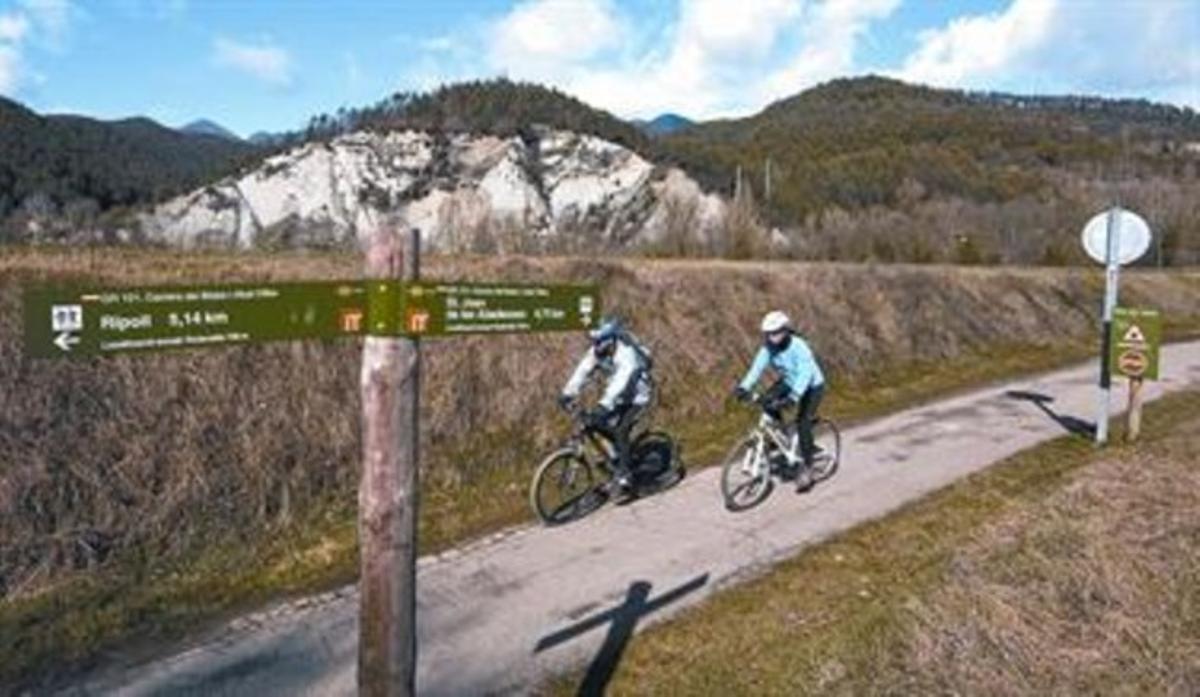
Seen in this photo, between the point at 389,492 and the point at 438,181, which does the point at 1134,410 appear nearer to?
the point at 389,492

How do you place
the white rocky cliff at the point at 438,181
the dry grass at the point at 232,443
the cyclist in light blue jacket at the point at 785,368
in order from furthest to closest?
the white rocky cliff at the point at 438,181
the cyclist in light blue jacket at the point at 785,368
the dry grass at the point at 232,443

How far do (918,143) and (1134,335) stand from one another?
306ft

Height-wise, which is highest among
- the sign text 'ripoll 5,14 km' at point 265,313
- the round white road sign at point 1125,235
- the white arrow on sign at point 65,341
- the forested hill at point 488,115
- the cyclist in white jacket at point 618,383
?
the forested hill at point 488,115

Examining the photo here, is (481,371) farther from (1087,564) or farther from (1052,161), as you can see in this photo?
(1052,161)

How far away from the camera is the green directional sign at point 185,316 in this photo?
13.2 ft

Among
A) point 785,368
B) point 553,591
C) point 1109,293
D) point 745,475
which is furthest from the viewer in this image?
point 1109,293

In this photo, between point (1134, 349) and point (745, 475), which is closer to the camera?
point (745, 475)

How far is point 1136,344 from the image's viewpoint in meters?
15.3

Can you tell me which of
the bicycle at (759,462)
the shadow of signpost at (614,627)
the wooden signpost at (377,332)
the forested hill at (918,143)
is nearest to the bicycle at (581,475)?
the bicycle at (759,462)

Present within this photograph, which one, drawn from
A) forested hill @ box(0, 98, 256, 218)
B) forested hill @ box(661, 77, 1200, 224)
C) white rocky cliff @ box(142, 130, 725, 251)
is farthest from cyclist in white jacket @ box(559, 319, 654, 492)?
white rocky cliff @ box(142, 130, 725, 251)

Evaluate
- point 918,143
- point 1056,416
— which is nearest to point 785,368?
point 1056,416

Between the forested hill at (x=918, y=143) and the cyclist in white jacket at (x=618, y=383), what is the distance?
4327cm

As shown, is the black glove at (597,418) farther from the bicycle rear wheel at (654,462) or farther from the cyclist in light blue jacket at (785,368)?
the cyclist in light blue jacket at (785,368)

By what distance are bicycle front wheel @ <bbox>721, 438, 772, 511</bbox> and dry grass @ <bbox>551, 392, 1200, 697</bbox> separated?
3.97ft
